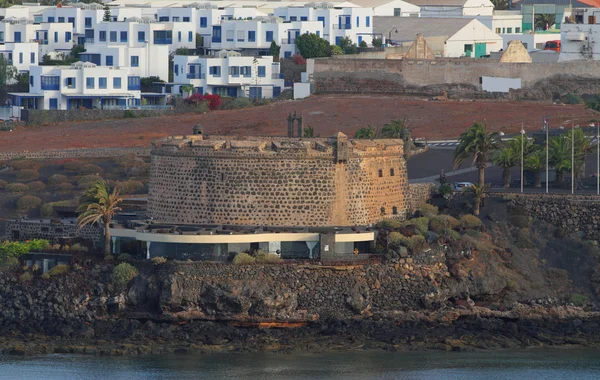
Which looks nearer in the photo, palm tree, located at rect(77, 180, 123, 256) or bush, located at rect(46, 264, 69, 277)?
bush, located at rect(46, 264, 69, 277)

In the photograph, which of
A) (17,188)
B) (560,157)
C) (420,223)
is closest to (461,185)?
(560,157)

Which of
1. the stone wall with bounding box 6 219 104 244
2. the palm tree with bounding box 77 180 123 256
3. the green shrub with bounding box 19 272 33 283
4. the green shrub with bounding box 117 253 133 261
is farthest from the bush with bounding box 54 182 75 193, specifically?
the green shrub with bounding box 117 253 133 261

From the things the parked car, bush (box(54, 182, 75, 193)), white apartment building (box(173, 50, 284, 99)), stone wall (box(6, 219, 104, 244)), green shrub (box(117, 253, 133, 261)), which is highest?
white apartment building (box(173, 50, 284, 99))

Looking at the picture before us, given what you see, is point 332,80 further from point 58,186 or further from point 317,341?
point 317,341

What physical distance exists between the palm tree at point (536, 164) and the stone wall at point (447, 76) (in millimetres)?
36886

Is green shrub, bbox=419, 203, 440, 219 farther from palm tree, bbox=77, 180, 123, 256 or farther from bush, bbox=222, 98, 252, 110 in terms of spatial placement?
bush, bbox=222, 98, 252, 110

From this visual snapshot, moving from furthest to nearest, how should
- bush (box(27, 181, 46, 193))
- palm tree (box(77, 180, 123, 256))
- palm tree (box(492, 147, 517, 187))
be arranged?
bush (box(27, 181, 46, 193)) < palm tree (box(492, 147, 517, 187)) < palm tree (box(77, 180, 123, 256))

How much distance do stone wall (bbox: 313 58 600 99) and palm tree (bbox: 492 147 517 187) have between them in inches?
1470

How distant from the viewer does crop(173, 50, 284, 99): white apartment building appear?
139 m

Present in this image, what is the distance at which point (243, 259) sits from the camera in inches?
3046

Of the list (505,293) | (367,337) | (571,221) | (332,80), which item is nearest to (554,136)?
(571,221)

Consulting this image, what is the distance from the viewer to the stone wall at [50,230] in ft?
271

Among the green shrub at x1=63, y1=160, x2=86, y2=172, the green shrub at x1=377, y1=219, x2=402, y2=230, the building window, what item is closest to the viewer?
the green shrub at x1=377, y1=219, x2=402, y2=230

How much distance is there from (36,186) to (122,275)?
24.4 m
